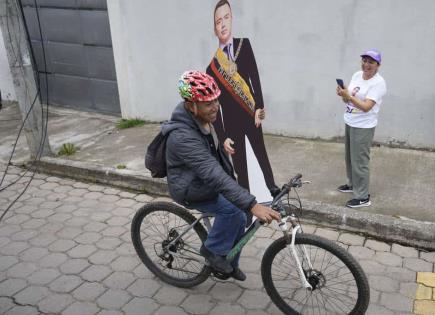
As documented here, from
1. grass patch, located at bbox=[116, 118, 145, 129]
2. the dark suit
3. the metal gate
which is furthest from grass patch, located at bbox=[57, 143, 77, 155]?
the dark suit

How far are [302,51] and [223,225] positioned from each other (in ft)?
12.5

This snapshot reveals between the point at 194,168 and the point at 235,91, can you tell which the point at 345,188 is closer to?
the point at 235,91

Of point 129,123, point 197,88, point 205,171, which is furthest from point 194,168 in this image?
point 129,123

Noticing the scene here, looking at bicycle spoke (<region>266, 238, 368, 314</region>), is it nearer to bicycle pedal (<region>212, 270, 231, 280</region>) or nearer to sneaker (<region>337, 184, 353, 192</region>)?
bicycle pedal (<region>212, 270, 231, 280</region>)

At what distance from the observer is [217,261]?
3.38 meters

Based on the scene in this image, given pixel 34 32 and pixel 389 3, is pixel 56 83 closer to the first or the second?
pixel 34 32

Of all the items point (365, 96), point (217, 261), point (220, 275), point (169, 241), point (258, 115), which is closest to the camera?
point (217, 261)

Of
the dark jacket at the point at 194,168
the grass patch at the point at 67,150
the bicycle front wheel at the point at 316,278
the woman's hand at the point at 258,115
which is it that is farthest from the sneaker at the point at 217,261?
the grass patch at the point at 67,150

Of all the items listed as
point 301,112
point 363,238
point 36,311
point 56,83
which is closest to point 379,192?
point 363,238

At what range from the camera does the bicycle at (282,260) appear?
297cm

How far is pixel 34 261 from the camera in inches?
166

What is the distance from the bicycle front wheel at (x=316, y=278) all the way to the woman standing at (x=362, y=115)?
59.3 inches

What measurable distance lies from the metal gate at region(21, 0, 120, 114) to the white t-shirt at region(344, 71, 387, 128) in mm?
5040

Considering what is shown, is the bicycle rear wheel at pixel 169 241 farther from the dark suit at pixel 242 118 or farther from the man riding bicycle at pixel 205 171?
the dark suit at pixel 242 118
